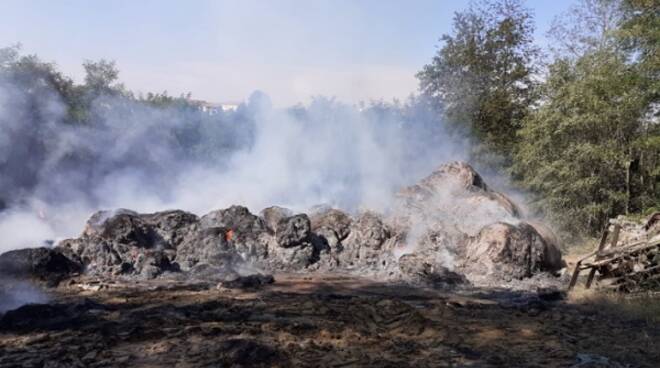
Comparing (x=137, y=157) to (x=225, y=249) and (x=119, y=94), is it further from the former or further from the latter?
(x=225, y=249)

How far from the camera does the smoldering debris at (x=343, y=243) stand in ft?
38.4

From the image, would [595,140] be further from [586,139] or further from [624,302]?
[624,302]

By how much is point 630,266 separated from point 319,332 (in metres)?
5.64

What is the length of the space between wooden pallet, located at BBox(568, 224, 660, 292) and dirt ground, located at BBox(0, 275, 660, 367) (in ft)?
2.73

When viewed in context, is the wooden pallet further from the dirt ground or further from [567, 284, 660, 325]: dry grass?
the dirt ground

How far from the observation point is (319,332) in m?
7.25

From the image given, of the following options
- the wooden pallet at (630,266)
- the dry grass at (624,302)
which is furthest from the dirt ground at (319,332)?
the wooden pallet at (630,266)

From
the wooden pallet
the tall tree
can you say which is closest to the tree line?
the tall tree

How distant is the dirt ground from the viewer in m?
6.30

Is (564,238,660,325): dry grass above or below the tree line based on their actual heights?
below

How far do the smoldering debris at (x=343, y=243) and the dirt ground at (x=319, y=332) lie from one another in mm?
1873

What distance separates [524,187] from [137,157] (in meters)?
13.7

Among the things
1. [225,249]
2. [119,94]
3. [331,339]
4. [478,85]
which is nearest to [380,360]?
[331,339]

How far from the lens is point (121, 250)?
12594mm
